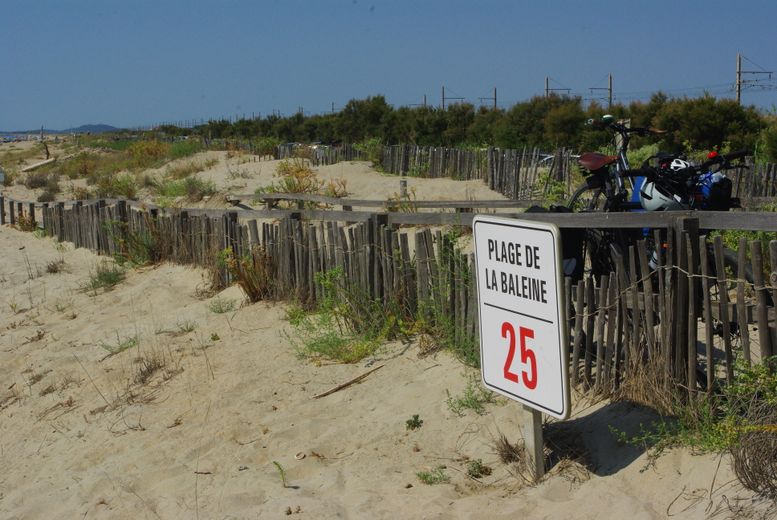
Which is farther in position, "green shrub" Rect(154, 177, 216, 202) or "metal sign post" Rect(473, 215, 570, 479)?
"green shrub" Rect(154, 177, 216, 202)

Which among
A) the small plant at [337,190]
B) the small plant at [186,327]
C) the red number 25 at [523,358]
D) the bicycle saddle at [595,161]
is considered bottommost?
the small plant at [186,327]

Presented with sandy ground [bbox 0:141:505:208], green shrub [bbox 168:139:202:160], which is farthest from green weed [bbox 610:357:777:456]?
green shrub [bbox 168:139:202:160]

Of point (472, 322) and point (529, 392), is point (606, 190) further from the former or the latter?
point (529, 392)

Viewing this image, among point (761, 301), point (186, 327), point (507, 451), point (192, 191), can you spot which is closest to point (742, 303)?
point (761, 301)

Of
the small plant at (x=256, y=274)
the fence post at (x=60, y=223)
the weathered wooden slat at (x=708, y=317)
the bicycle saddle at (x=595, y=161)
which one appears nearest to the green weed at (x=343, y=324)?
the small plant at (x=256, y=274)

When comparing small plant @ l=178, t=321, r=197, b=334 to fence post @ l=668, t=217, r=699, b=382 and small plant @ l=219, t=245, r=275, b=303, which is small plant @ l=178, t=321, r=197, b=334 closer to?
small plant @ l=219, t=245, r=275, b=303

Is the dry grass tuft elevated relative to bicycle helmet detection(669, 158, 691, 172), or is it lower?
lower

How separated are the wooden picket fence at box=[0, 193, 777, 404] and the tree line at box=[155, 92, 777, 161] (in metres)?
5.47

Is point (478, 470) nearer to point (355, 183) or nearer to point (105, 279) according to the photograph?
point (105, 279)

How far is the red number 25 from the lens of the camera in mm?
4285

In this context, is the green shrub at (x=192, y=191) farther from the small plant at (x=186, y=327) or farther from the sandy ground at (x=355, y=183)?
the small plant at (x=186, y=327)

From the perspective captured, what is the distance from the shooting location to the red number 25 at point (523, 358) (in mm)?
4285

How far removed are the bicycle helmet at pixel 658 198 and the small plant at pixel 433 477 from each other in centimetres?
215

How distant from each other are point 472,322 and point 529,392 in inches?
68.5
